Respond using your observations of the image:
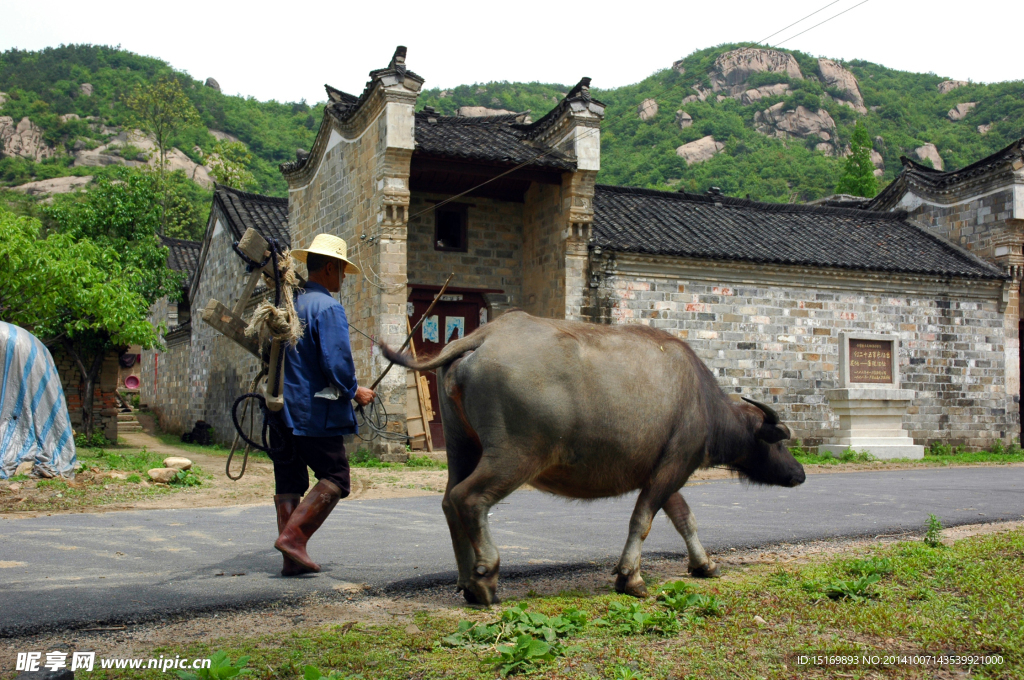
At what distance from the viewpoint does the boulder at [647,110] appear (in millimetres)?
58784

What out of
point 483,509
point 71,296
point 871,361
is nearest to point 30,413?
point 71,296

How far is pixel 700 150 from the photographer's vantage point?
55.8 m

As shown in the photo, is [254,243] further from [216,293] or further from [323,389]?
[216,293]

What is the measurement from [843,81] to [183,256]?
65370 millimetres

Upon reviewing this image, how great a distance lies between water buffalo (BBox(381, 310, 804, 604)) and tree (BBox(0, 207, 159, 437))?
12431 mm

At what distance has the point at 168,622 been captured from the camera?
3.69 metres

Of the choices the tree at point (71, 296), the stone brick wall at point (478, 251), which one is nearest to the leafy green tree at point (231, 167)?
the tree at point (71, 296)

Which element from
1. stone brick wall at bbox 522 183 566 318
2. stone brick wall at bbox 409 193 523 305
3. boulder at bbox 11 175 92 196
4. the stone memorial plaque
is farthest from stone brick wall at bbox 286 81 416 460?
boulder at bbox 11 175 92 196

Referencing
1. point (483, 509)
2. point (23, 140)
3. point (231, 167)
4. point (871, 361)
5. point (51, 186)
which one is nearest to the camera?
point (483, 509)

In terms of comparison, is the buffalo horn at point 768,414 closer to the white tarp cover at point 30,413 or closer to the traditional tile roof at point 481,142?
the white tarp cover at point 30,413

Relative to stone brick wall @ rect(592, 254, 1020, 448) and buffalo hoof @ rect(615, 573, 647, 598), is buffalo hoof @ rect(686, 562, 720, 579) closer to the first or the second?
buffalo hoof @ rect(615, 573, 647, 598)

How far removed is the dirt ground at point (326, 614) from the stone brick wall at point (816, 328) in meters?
10.9

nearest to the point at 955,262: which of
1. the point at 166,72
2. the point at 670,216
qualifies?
the point at 670,216

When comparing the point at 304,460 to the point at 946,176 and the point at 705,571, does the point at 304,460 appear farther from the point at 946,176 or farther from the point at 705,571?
the point at 946,176
